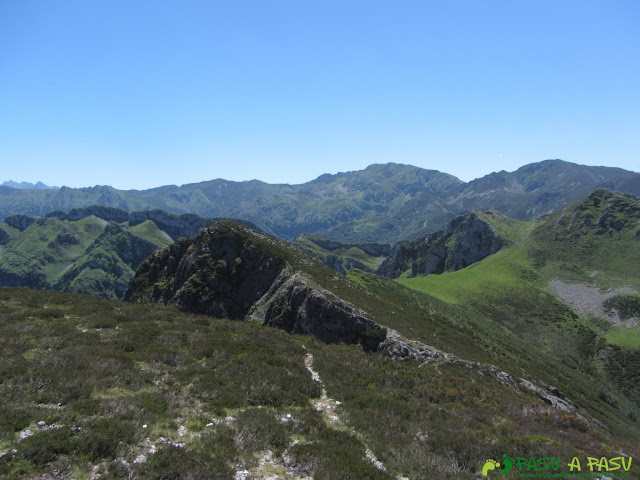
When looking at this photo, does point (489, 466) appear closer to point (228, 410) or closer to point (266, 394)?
point (266, 394)

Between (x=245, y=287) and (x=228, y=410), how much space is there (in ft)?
114

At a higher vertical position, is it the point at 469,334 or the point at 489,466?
the point at 489,466

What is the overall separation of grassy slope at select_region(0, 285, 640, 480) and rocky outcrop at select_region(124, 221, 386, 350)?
783 cm

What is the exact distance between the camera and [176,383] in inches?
698

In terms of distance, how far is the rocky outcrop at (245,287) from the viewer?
34.8 metres

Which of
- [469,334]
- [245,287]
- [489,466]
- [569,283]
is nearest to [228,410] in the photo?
[489,466]

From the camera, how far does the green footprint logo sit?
40.6ft

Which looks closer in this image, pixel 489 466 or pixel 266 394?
pixel 489 466

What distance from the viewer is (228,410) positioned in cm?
1573

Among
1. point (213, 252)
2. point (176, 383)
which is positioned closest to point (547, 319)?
point (213, 252)

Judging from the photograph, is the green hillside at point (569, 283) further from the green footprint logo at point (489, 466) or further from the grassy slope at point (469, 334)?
the green footprint logo at point (489, 466)

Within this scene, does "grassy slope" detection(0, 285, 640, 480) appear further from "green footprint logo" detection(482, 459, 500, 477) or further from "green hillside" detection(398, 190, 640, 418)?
"green hillside" detection(398, 190, 640, 418)

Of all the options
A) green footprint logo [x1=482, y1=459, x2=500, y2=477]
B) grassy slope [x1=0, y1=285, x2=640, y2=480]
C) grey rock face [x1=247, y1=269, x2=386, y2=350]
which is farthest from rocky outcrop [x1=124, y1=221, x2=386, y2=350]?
green footprint logo [x1=482, y1=459, x2=500, y2=477]

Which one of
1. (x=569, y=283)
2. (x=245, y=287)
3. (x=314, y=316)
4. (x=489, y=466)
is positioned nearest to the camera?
(x=489, y=466)
